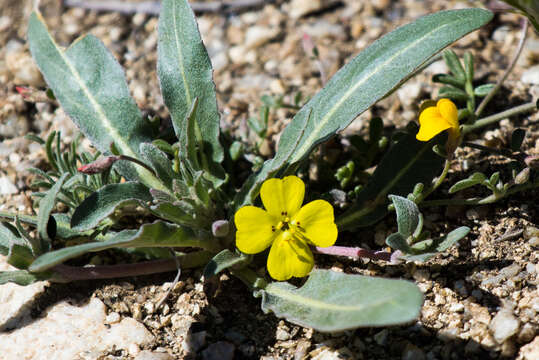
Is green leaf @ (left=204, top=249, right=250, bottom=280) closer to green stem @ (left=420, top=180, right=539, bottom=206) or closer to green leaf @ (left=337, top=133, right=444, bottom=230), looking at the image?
green leaf @ (left=337, top=133, right=444, bottom=230)

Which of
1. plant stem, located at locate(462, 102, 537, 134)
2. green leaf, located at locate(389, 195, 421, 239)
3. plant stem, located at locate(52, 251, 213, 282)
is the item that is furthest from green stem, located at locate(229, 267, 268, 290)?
plant stem, located at locate(462, 102, 537, 134)

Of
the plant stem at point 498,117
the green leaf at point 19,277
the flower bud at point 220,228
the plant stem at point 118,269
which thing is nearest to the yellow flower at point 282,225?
the flower bud at point 220,228

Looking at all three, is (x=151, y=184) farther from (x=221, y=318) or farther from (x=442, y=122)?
(x=442, y=122)

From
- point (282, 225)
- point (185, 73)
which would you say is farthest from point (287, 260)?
point (185, 73)

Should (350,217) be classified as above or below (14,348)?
above

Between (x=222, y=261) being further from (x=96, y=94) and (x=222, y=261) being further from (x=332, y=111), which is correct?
(x=96, y=94)

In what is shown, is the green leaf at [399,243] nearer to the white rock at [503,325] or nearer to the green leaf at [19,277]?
the white rock at [503,325]

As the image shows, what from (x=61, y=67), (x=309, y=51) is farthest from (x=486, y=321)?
(x=61, y=67)
